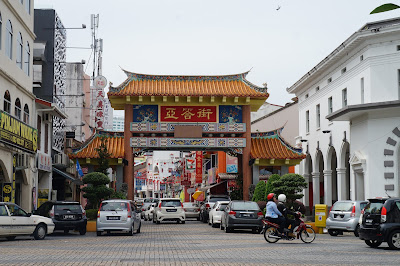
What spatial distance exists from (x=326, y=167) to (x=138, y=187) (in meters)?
108

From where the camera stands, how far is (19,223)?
20953 millimetres

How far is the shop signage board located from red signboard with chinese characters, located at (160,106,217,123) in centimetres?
944

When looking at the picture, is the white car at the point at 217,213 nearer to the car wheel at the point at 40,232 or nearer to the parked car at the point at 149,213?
the car wheel at the point at 40,232

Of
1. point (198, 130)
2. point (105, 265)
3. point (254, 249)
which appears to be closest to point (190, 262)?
point (105, 265)

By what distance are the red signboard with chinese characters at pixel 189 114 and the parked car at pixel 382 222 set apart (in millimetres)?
19672

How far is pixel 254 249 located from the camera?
17.0 m

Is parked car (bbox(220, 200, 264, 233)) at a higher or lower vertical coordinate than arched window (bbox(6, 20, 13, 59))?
lower

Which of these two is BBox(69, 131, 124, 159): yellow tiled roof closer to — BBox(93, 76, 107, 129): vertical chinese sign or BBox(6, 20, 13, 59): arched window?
BBox(93, 76, 107, 129): vertical chinese sign

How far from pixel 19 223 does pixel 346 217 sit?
12.7 meters

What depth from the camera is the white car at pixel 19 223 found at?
20.5m

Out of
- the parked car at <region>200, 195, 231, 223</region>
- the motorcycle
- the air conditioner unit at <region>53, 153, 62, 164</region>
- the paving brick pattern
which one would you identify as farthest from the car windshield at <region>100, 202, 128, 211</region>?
the air conditioner unit at <region>53, 153, 62, 164</region>

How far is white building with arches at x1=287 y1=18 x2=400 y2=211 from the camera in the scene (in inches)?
1161

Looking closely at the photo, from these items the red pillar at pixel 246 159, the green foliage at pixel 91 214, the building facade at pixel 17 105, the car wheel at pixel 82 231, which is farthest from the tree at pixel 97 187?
the red pillar at pixel 246 159

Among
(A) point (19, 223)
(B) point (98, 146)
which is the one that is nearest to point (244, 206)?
(A) point (19, 223)
